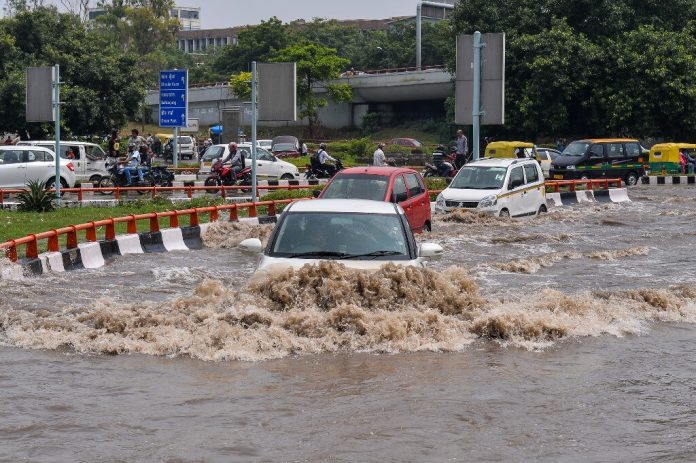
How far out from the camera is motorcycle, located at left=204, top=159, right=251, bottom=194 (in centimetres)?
3045

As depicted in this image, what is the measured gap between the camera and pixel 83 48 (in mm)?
48688

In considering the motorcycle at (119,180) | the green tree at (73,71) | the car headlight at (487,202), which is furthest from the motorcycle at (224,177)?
the green tree at (73,71)

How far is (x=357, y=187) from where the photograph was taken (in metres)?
18.8

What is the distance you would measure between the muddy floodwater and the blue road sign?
2459 centimetres

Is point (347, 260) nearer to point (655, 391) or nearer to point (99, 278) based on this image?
point (655, 391)

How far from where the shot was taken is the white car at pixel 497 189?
2309 cm

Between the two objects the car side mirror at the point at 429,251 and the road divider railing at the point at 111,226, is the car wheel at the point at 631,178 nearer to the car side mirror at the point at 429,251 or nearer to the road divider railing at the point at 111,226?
the road divider railing at the point at 111,226

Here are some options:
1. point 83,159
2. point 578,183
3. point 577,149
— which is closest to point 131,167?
point 83,159

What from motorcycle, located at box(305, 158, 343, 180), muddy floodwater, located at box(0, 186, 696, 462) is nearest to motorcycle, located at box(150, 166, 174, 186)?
motorcycle, located at box(305, 158, 343, 180)

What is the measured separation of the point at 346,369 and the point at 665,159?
1392 inches

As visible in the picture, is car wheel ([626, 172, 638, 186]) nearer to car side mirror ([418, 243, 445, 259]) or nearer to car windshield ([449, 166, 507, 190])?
car windshield ([449, 166, 507, 190])

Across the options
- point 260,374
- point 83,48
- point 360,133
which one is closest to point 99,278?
point 260,374

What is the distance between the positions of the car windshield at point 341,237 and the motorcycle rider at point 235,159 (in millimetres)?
19520

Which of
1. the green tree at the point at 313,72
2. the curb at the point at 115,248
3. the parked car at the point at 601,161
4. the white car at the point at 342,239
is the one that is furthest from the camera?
the green tree at the point at 313,72
